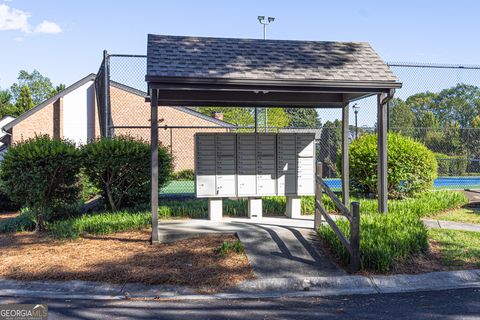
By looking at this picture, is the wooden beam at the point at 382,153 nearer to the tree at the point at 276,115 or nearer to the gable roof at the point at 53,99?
the tree at the point at 276,115

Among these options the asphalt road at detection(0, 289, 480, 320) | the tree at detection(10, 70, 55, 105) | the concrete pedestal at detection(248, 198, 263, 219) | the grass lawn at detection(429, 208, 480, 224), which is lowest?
the asphalt road at detection(0, 289, 480, 320)

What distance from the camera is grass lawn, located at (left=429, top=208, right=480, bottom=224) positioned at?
32.3 ft

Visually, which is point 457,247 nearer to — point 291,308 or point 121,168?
point 291,308

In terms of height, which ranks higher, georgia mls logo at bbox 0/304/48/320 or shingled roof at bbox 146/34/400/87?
shingled roof at bbox 146/34/400/87

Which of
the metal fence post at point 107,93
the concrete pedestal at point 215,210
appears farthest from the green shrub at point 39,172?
the concrete pedestal at point 215,210

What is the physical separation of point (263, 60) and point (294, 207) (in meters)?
3.11

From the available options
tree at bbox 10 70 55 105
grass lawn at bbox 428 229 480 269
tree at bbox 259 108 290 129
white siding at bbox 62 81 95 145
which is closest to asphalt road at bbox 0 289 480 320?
grass lawn at bbox 428 229 480 269

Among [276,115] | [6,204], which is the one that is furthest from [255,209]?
[276,115]

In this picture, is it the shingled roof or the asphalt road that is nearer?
the asphalt road

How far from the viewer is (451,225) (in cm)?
915

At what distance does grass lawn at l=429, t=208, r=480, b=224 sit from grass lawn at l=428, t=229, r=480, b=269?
154 cm

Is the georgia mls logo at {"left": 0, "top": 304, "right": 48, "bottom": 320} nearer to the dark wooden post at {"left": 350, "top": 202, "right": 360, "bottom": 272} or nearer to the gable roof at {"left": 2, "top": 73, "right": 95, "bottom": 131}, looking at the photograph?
the dark wooden post at {"left": 350, "top": 202, "right": 360, "bottom": 272}

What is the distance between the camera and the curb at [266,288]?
5.48m

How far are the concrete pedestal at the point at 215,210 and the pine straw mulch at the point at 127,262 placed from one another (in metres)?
1.52
